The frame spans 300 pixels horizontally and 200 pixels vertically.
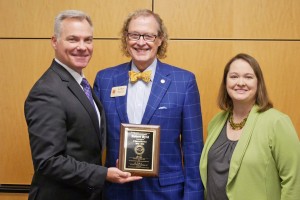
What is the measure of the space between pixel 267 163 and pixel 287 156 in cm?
11

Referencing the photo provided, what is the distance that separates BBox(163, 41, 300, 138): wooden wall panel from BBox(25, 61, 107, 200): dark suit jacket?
4.03ft

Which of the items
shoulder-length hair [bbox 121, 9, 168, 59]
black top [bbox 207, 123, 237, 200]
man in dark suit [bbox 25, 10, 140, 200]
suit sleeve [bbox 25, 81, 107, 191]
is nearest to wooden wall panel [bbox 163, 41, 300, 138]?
shoulder-length hair [bbox 121, 9, 168, 59]

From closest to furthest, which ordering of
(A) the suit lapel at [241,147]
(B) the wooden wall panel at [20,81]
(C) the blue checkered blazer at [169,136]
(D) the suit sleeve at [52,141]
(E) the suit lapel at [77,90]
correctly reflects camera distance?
(D) the suit sleeve at [52,141] < (E) the suit lapel at [77,90] < (A) the suit lapel at [241,147] < (C) the blue checkered blazer at [169,136] < (B) the wooden wall panel at [20,81]

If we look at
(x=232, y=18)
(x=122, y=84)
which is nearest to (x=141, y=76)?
(x=122, y=84)

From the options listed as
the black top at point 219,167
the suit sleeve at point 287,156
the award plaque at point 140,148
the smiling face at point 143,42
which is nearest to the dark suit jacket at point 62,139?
the award plaque at point 140,148

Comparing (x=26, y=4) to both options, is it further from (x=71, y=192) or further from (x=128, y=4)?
(x=71, y=192)

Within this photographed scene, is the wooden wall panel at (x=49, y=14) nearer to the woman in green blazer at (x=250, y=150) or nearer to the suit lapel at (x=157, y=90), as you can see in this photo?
the suit lapel at (x=157, y=90)

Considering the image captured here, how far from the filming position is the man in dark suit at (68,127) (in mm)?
1725

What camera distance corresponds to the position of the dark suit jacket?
A: 5.65 feet

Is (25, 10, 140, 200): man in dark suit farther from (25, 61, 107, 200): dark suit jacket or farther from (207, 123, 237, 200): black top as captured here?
(207, 123, 237, 200): black top

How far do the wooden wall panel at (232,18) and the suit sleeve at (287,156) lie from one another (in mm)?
1134

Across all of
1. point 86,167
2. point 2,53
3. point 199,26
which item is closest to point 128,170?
point 86,167

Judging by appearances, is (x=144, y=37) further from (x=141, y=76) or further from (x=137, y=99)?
(x=137, y=99)

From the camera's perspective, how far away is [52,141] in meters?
1.71
